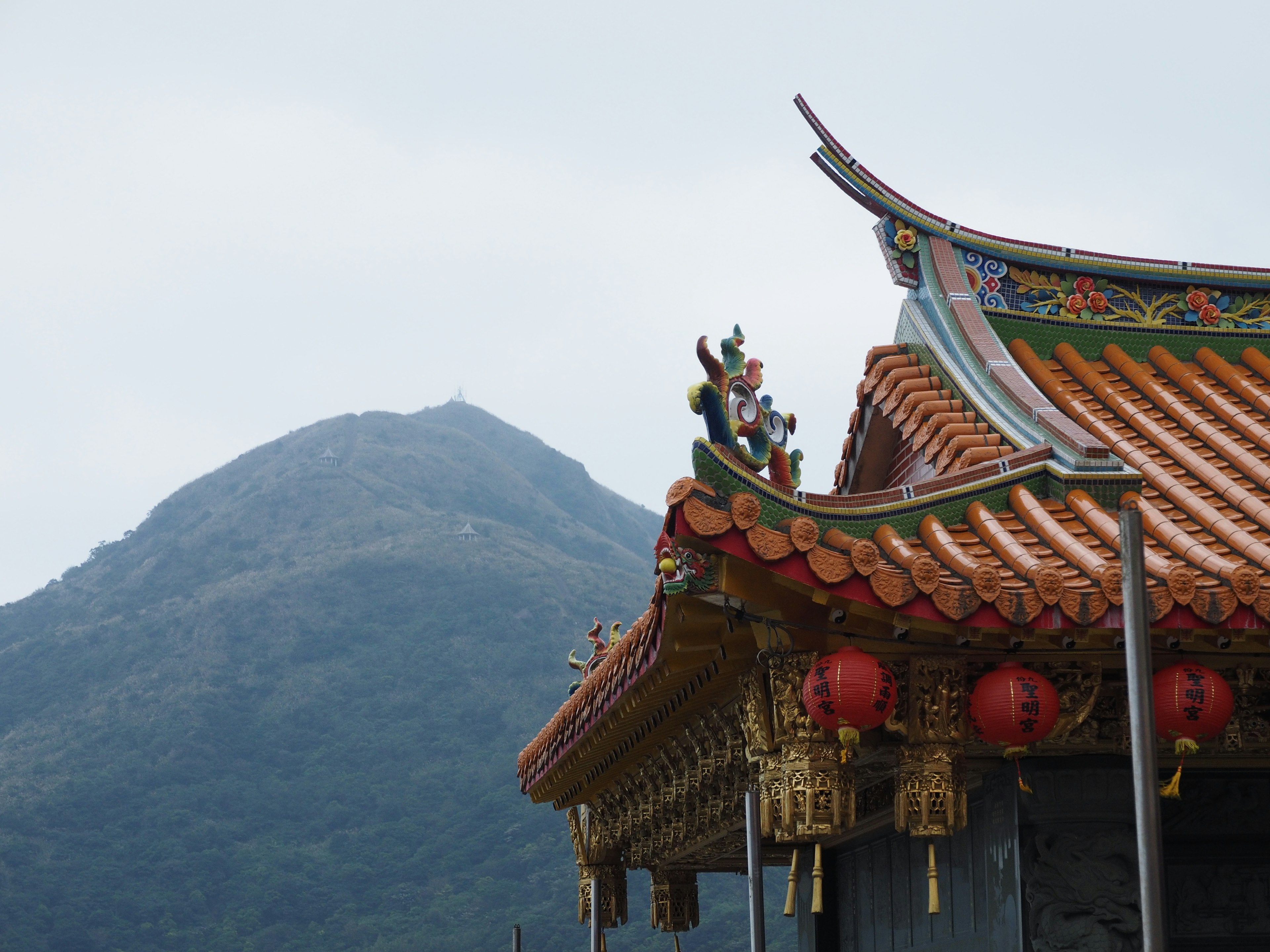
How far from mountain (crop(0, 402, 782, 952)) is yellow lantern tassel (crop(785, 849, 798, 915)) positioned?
32.1 m

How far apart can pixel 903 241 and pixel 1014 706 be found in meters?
3.42

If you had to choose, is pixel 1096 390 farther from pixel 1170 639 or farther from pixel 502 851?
pixel 502 851

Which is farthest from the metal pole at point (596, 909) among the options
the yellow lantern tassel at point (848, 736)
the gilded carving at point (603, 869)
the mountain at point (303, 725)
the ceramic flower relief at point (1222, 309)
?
the mountain at point (303, 725)

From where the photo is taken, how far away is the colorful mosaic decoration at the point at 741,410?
6.05 metres

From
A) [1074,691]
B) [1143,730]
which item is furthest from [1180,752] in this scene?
[1143,730]

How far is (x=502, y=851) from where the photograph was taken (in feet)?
180

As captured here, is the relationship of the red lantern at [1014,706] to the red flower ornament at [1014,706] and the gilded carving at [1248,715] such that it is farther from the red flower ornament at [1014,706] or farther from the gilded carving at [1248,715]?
the gilded carving at [1248,715]

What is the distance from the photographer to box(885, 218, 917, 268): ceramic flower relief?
858 centimetres

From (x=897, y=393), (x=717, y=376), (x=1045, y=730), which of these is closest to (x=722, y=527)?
(x=717, y=376)

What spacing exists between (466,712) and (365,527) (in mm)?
21984

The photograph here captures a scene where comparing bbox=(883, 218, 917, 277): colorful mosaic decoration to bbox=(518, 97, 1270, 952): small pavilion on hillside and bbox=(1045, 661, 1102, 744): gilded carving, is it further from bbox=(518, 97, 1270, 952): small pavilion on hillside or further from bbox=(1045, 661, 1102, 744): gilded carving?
bbox=(1045, 661, 1102, 744): gilded carving

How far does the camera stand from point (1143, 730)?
4309 mm

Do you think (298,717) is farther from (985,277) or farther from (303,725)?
(985,277)

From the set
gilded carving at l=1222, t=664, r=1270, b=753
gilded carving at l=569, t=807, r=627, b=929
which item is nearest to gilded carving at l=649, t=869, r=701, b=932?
gilded carving at l=569, t=807, r=627, b=929
